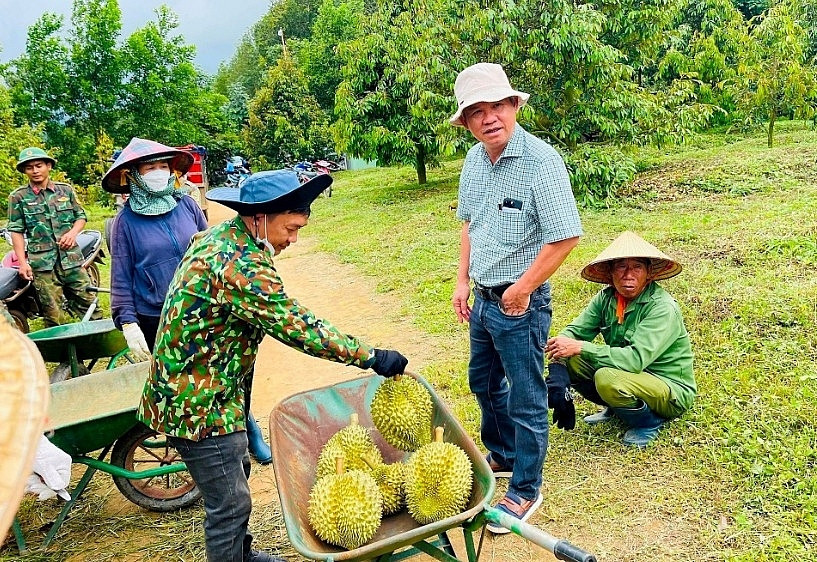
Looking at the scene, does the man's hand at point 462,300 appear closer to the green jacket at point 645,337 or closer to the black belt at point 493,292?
A: the black belt at point 493,292

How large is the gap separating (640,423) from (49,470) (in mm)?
3145

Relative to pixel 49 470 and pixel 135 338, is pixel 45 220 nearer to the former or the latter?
pixel 135 338

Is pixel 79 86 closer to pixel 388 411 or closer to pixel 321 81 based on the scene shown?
pixel 321 81

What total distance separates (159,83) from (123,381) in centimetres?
2271

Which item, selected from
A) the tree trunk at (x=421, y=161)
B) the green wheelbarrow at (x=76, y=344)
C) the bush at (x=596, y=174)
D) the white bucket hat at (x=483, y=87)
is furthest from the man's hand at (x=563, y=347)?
the tree trunk at (x=421, y=161)

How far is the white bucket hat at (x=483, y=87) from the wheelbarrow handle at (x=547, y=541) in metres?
1.67

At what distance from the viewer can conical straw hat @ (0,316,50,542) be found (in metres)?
0.80

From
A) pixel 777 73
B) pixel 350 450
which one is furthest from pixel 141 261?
pixel 777 73

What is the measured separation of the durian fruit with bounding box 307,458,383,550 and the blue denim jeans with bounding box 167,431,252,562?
0.31 metres

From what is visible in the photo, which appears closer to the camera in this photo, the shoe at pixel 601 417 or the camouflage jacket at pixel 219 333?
the camouflage jacket at pixel 219 333

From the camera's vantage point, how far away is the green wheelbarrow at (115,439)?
3039 millimetres

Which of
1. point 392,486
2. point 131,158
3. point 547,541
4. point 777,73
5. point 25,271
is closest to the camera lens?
point 547,541

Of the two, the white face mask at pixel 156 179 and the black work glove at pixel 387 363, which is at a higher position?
the white face mask at pixel 156 179

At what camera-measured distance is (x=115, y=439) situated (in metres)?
3.17
